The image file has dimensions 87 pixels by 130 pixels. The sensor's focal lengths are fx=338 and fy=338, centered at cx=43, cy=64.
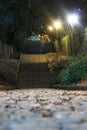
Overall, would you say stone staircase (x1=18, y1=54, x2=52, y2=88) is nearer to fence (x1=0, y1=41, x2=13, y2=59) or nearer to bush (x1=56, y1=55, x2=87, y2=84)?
bush (x1=56, y1=55, x2=87, y2=84)

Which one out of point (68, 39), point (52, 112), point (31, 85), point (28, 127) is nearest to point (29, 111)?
point (52, 112)

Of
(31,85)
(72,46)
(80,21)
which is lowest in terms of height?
(31,85)

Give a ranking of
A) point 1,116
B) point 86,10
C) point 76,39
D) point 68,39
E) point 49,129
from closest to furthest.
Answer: point 49,129, point 1,116, point 86,10, point 76,39, point 68,39

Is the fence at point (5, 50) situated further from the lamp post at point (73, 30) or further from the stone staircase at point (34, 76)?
the lamp post at point (73, 30)

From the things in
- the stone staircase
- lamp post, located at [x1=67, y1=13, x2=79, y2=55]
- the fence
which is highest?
lamp post, located at [x1=67, y1=13, x2=79, y2=55]

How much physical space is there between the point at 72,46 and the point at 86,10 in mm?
4233

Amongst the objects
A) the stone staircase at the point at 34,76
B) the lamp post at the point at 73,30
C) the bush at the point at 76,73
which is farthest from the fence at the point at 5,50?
the bush at the point at 76,73

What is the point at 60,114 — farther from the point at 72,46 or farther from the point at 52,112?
the point at 72,46

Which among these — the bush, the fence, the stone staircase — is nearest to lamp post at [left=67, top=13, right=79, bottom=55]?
the stone staircase

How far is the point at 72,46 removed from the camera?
24.2 meters

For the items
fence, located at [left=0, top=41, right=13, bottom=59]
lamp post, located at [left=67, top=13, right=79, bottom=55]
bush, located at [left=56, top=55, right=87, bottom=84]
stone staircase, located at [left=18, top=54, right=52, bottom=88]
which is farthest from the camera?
fence, located at [left=0, top=41, right=13, bottom=59]

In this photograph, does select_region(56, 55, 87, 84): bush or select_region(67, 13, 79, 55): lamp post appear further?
select_region(67, 13, 79, 55): lamp post

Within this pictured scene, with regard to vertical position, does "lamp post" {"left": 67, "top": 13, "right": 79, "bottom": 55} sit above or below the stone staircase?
above

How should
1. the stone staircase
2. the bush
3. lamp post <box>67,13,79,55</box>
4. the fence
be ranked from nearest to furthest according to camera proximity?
1. the bush
2. the stone staircase
3. lamp post <box>67,13,79,55</box>
4. the fence
